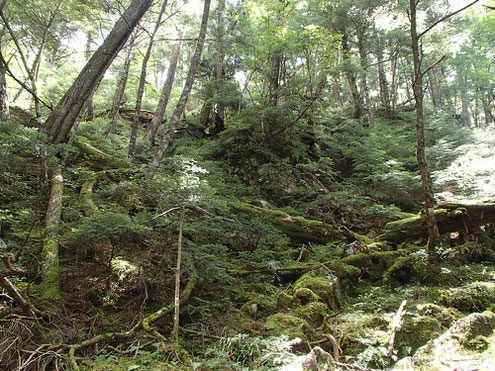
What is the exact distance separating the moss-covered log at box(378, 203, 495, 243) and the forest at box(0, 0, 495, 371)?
1.7 inches

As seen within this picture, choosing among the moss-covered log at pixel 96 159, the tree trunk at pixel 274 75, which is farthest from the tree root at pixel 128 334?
the tree trunk at pixel 274 75

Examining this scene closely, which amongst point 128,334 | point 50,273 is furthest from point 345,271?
point 50,273

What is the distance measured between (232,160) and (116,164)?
5.62 m

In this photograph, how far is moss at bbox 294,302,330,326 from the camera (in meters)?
4.29

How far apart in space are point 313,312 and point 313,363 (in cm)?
206

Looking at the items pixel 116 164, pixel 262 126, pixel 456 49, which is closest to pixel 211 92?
pixel 262 126

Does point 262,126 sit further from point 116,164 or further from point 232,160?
point 116,164

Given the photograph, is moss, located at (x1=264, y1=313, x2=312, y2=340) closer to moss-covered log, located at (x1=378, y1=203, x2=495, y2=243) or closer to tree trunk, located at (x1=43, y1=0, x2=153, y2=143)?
moss-covered log, located at (x1=378, y1=203, x2=495, y2=243)

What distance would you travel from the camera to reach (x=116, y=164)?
8.16 meters

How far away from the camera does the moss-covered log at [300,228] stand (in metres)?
8.27

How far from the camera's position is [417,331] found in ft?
11.2

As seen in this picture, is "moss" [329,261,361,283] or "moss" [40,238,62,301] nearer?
"moss" [40,238,62,301]

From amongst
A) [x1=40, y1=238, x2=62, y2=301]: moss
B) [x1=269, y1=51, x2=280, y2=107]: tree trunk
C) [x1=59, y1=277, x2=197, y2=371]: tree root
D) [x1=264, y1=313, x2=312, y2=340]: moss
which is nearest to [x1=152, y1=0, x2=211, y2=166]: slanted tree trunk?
[x1=40, y1=238, x2=62, y2=301]: moss

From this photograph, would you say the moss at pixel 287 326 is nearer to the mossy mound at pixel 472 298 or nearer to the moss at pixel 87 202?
the mossy mound at pixel 472 298
